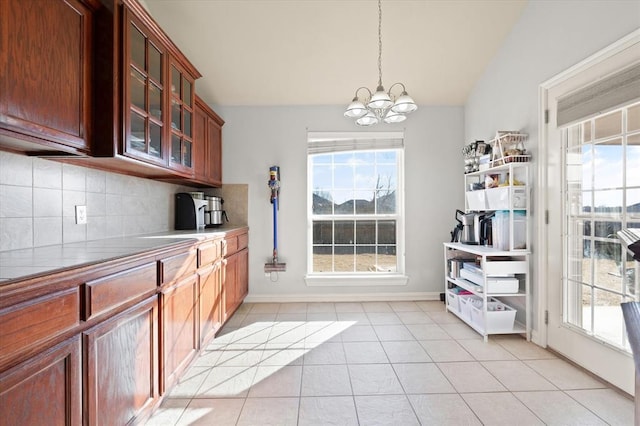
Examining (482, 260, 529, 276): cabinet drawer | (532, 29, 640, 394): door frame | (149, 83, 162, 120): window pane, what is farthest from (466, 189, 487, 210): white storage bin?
(149, 83, 162, 120): window pane

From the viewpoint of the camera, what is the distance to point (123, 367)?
145 cm

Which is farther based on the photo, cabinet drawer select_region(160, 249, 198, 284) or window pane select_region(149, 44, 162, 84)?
window pane select_region(149, 44, 162, 84)

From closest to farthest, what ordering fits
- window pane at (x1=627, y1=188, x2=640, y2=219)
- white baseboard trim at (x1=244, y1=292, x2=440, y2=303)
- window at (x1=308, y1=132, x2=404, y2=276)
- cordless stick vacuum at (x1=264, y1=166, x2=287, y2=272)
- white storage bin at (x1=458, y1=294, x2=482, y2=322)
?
window pane at (x1=627, y1=188, x2=640, y2=219)
white storage bin at (x1=458, y1=294, x2=482, y2=322)
cordless stick vacuum at (x1=264, y1=166, x2=287, y2=272)
white baseboard trim at (x1=244, y1=292, x2=440, y2=303)
window at (x1=308, y1=132, x2=404, y2=276)

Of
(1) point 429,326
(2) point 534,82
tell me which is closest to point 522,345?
(1) point 429,326

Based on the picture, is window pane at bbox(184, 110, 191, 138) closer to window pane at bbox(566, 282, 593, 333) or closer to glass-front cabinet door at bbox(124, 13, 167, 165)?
glass-front cabinet door at bbox(124, 13, 167, 165)

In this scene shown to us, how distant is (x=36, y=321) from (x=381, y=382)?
1.86 m

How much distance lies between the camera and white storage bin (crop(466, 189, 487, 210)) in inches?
121

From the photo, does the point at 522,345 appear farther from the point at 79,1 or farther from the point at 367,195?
the point at 79,1

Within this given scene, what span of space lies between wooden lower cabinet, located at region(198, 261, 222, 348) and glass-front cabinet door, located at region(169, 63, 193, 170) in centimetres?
85

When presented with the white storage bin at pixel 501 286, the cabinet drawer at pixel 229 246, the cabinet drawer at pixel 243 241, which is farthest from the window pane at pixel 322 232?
the white storage bin at pixel 501 286

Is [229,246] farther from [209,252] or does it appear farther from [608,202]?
[608,202]

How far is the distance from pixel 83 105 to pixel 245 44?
197 centimetres

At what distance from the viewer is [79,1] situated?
1.55 metres

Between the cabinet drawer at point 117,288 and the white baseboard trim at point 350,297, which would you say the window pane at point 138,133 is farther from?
the white baseboard trim at point 350,297
